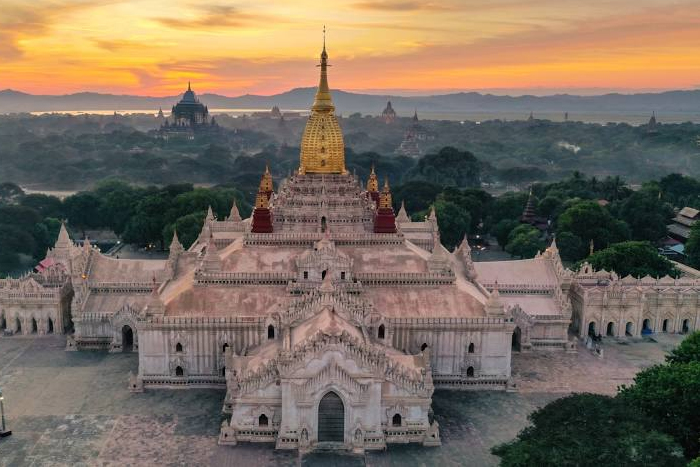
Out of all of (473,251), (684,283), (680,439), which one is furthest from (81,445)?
(473,251)

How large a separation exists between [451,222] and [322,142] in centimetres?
3098

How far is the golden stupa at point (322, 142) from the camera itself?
203 feet

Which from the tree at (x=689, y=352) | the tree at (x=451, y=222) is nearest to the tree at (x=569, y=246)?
the tree at (x=451, y=222)

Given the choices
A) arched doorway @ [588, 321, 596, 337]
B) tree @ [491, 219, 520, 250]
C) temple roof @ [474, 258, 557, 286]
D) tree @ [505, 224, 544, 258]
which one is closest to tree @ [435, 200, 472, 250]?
tree @ [491, 219, 520, 250]

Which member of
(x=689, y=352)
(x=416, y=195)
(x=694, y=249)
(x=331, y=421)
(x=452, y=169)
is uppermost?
(x=452, y=169)

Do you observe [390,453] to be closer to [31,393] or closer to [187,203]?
[31,393]

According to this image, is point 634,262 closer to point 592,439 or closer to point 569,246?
point 569,246

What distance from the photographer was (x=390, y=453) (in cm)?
3666

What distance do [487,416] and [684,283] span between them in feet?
91.7

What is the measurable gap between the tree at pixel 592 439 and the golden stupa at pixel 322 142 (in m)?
35.3

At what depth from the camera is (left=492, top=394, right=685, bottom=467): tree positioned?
2769 cm

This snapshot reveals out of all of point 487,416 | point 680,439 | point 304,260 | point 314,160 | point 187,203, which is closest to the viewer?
point 680,439

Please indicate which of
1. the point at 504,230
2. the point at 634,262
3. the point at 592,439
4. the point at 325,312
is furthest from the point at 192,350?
the point at 504,230

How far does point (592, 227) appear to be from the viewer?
81.2 meters
